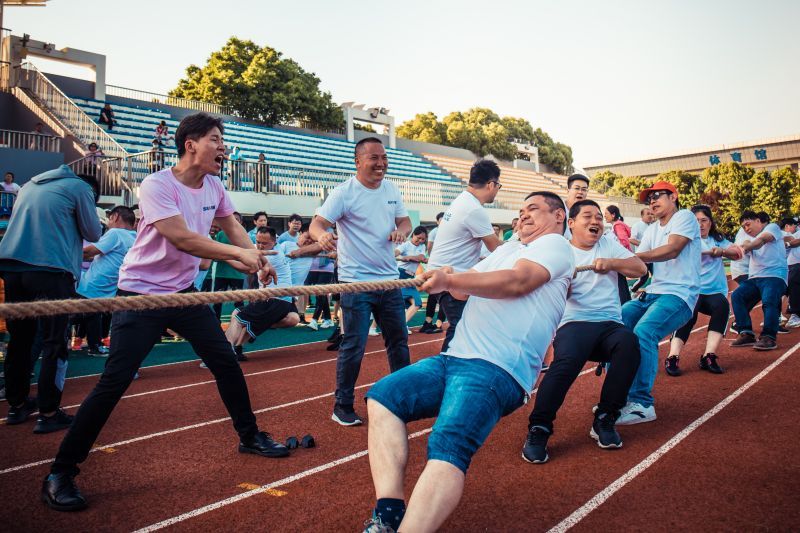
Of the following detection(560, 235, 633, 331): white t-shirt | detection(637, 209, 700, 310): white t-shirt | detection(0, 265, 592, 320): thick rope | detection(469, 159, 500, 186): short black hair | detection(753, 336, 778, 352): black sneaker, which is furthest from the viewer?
detection(753, 336, 778, 352): black sneaker

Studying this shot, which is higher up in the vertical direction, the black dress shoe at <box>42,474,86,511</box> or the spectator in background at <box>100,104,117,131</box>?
the spectator in background at <box>100,104,117,131</box>

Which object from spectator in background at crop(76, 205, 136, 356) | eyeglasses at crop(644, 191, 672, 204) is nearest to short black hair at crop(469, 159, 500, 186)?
eyeglasses at crop(644, 191, 672, 204)

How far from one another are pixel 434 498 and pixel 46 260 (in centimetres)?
385

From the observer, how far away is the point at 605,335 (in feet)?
14.8

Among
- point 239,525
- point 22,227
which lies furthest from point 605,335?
point 22,227

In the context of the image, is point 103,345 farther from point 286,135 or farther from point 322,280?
point 286,135

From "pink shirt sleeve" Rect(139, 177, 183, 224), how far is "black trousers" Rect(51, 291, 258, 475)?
1.85 ft

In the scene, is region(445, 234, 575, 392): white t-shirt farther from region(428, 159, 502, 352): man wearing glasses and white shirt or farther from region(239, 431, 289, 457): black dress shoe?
region(428, 159, 502, 352): man wearing glasses and white shirt

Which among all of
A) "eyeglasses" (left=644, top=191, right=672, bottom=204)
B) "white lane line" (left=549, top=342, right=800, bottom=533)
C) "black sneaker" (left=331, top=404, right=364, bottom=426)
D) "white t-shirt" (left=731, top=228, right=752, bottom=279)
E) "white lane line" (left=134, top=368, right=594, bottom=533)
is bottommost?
"white lane line" (left=134, top=368, right=594, bottom=533)

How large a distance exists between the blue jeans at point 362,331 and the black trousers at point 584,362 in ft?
4.04

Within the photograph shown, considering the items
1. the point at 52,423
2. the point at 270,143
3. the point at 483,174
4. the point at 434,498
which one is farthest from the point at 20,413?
the point at 270,143

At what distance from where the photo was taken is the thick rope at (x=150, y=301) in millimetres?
2193

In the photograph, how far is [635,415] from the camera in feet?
16.2

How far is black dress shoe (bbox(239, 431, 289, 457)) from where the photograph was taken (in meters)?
4.04
